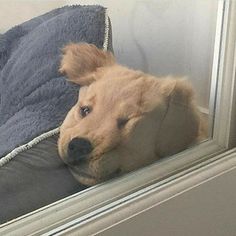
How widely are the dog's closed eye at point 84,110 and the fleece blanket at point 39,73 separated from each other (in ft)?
0.09

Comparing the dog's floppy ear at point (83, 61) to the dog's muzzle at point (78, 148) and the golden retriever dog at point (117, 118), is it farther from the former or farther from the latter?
the dog's muzzle at point (78, 148)

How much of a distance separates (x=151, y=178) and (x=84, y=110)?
16cm

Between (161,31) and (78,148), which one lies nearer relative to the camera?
(78,148)

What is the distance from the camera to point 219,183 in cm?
96

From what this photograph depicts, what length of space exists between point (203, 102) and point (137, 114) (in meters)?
0.16

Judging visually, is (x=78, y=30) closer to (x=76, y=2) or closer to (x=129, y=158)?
(x=76, y=2)

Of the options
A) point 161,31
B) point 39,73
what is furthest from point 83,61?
point 161,31

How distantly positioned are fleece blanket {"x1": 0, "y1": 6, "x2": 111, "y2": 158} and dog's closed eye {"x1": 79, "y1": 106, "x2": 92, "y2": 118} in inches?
1.1

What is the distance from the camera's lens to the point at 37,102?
3.11 ft

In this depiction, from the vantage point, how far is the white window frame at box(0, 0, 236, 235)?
0.79m

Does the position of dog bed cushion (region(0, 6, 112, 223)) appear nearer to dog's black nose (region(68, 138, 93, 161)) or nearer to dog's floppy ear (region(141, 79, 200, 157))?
dog's black nose (region(68, 138, 93, 161))

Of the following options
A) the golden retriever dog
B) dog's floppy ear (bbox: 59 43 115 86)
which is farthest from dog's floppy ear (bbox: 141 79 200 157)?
dog's floppy ear (bbox: 59 43 115 86)

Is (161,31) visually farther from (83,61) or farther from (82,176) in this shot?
(82,176)

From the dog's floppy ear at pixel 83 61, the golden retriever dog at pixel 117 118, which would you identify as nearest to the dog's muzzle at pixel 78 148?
the golden retriever dog at pixel 117 118
